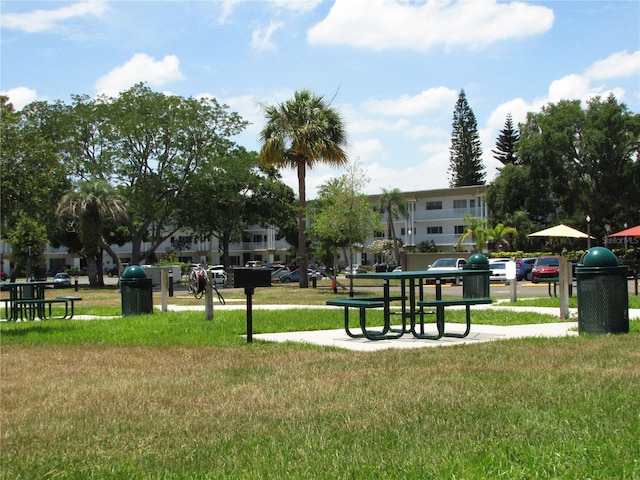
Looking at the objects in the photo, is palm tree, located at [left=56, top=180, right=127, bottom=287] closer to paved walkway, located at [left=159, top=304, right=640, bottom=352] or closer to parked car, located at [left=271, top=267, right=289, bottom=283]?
parked car, located at [left=271, top=267, right=289, bottom=283]

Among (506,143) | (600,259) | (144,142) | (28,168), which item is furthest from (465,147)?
(600,259)

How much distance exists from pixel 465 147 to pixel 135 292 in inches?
2758

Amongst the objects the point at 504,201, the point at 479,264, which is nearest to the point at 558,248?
the point at 504,201

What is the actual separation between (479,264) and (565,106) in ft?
138

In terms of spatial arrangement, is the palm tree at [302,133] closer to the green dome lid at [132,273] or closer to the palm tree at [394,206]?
the green dome lid at [132,273]

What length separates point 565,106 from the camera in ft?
196

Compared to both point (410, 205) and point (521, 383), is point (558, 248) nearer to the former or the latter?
point (410, 205)

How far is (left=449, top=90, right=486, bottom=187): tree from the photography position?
8400 centimetres

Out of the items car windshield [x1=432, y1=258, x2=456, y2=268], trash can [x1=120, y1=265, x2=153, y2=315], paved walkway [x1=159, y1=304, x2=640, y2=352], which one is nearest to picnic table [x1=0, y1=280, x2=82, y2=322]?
trash can [x1=120, y1=265, x2=153, y2=315]

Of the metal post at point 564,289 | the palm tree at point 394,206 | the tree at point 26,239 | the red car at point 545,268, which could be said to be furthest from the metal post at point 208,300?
the palm tree at point 394,206

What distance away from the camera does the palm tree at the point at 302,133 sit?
3638 cm

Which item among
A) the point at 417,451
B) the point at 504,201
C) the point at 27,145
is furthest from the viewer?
the point at 504,201

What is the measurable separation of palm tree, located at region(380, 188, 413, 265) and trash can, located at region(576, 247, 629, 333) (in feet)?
195

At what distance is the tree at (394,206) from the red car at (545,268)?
28129 mm
